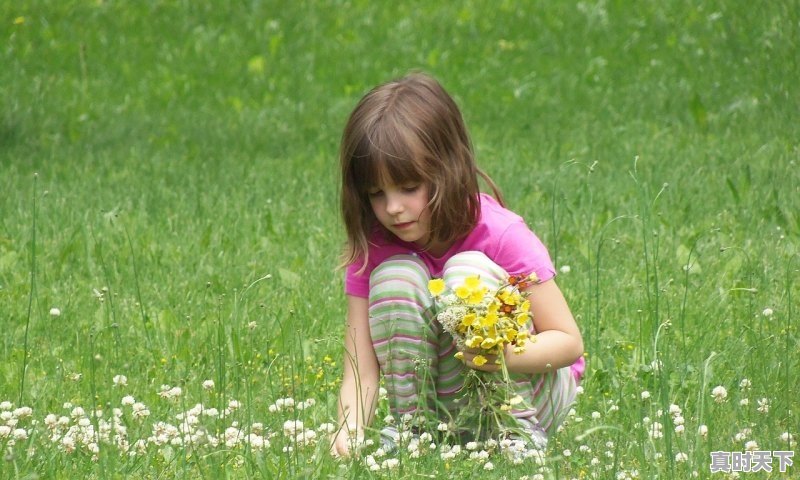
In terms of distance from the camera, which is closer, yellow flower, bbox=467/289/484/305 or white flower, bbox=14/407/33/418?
yellow flower, bbox=467/289/484/305

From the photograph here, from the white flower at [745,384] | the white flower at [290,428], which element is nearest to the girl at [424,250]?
the white flower at [290,428]

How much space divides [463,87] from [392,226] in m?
5.52

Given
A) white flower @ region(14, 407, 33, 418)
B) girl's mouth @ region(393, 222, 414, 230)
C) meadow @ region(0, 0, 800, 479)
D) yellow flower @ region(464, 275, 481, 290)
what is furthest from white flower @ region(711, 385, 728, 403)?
white flower @ region(14, 407, 33, 418)

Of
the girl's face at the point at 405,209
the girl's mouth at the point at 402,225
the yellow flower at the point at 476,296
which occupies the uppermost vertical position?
the girl's face at the point at 405,209

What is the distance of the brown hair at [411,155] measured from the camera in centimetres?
301

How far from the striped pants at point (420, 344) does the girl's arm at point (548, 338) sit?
0.26ft

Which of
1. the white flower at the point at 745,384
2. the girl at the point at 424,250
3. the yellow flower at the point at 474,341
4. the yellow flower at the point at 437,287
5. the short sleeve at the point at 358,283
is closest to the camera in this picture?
the yellow flower at the point at 474,341

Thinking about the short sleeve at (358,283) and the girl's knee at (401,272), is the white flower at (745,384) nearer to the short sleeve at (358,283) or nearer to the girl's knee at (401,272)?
the girl's knee at (401,272)

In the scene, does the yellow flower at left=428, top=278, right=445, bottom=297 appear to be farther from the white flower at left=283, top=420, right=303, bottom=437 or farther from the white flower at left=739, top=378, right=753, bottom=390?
the white flower at left=739, top=378, right=753, bottom=390

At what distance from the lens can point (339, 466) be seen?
2752mm

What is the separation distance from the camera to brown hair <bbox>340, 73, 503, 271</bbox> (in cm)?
301

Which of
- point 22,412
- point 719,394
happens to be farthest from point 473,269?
point 22,412

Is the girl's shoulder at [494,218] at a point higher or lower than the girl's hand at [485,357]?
higher

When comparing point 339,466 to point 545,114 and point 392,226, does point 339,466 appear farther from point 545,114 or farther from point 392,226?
point 545,114
